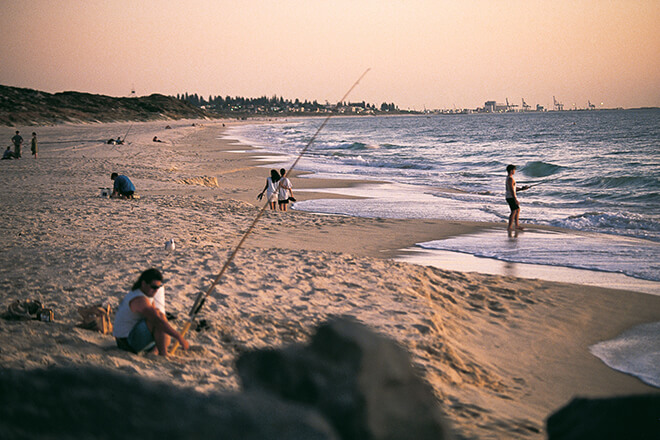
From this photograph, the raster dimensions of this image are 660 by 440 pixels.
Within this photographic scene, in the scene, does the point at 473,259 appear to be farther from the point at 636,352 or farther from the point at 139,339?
the point at 139,339

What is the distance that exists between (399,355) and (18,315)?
389cm

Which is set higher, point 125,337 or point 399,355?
point 399,355

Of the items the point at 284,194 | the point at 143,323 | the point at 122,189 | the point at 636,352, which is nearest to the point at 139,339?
the point at 143,323

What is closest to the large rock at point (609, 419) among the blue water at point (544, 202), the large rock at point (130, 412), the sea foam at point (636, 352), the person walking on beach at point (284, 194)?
the large rock at point (130, 412)

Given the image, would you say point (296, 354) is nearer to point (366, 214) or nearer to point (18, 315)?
point (18, 315)

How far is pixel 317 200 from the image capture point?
49.5 feet

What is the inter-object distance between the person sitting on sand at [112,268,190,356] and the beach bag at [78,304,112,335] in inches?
16.9

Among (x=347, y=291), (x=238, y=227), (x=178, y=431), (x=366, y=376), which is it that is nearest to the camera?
(x=178, y=431)

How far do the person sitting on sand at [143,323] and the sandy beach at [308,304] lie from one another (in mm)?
124

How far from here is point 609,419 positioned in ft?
7.69

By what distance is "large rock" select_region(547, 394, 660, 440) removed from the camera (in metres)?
2.31

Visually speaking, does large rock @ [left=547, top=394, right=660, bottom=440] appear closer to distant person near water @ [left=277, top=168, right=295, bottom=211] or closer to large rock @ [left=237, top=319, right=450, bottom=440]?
large rock @ [left=237, top=319, right=450, bottom=440]

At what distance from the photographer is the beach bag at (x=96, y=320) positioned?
4434 millimetres

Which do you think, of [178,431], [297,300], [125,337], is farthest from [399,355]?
[297,300]
